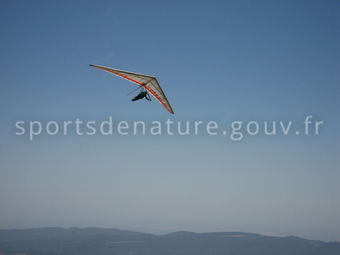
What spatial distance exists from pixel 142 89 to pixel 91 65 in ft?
25.3

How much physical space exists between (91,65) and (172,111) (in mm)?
11061

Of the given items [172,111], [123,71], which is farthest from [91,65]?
[172,111]

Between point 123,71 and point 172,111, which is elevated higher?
point 123,71

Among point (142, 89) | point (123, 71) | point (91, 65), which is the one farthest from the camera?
point (142, 89)

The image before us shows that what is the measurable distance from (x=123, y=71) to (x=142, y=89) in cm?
482

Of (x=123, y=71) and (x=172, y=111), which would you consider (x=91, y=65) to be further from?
(x=172, y=111)

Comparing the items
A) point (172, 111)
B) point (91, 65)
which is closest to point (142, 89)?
point (172, 111)

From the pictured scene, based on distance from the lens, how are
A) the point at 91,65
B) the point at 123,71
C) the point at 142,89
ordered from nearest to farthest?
1. the point at 91,65
2. the point at 123,71
3. the point at 142,89

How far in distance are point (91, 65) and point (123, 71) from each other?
10.3 feet

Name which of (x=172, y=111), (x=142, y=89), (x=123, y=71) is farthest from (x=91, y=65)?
(x=172, y=111)

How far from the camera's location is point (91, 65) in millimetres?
25000

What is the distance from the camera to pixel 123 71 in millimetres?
27266

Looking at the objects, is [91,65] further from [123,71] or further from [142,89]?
[142,89]

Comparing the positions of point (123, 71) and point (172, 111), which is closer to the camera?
point (123, 71)
